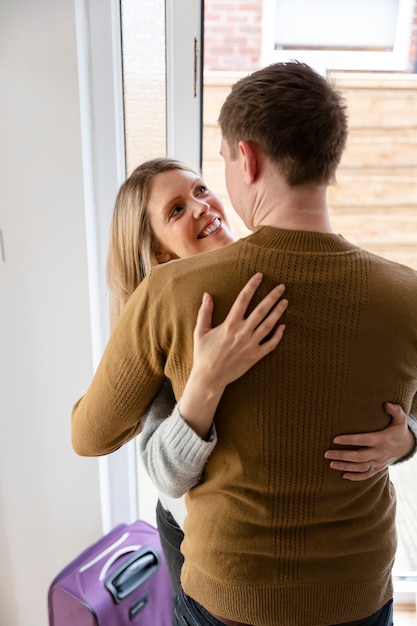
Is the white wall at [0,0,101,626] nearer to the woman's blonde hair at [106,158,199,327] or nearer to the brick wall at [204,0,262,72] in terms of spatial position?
the woman's blonde hair at [106,158,199,327]

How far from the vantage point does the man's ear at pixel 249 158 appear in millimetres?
765

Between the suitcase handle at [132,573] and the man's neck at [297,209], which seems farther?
the suitcase handle at [132,573]

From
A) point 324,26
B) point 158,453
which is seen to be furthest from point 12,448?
point 324,26

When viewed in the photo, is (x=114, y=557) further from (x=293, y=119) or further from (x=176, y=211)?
(x=293, y=119)

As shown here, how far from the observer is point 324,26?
144 centimetres

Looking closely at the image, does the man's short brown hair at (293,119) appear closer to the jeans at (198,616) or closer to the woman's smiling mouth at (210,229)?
the woman's smiling mouth at (210,229)

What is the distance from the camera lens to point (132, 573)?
156 centimetres

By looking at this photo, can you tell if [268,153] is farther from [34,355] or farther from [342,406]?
[34,355]

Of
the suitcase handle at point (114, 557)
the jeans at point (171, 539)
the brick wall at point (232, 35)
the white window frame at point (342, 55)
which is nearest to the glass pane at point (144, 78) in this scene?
the brick wall at point (232, 35)

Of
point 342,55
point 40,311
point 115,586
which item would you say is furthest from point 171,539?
point 342,55

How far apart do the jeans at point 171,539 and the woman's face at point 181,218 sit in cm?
64

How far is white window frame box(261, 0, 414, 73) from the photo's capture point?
1.44 metres

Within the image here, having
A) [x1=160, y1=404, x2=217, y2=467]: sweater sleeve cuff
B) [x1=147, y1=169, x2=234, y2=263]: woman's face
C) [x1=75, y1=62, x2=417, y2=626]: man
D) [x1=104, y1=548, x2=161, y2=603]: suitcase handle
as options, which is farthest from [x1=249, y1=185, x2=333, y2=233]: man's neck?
[x1=104, y1=548, x2=161, y2=603]: suitcase handle

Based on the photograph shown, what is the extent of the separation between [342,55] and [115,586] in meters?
1.58
